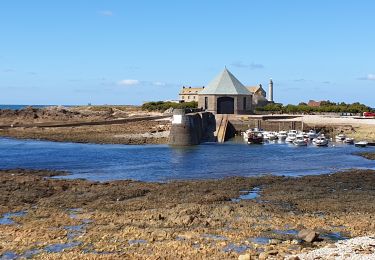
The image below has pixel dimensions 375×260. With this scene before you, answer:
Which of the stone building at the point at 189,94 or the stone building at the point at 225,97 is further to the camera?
the stone building at the point at 189,94

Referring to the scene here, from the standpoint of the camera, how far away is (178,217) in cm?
2041

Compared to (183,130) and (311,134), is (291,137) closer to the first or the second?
(311,134)

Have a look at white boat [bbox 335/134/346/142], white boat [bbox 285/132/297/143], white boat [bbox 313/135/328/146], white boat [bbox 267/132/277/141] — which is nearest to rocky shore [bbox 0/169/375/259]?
white boat [bbox 313/135/328/146]

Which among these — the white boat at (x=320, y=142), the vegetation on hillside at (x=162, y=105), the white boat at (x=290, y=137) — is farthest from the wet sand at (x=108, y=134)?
the vegetation on hillside at (x=162, y=105)

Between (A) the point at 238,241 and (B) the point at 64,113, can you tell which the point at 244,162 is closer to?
(A) the point at 238,241

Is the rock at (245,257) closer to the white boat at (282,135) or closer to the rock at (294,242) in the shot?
the rock at (294,242)

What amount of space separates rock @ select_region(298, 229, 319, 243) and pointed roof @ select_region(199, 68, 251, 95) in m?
59.1

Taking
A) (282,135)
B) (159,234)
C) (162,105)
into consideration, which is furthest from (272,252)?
(162,105)

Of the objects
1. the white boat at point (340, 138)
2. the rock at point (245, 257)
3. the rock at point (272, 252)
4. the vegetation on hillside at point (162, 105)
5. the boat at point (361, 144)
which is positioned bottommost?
the rock at point (272, 252)

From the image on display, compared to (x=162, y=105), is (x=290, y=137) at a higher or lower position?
lower

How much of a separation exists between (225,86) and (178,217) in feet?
192

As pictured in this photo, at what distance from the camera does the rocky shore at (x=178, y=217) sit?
53.8 feet

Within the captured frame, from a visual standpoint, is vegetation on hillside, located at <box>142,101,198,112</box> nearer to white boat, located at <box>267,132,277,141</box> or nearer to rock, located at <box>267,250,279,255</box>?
white boat, located at <box>267,132,277,141</box>

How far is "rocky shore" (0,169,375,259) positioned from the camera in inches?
646
